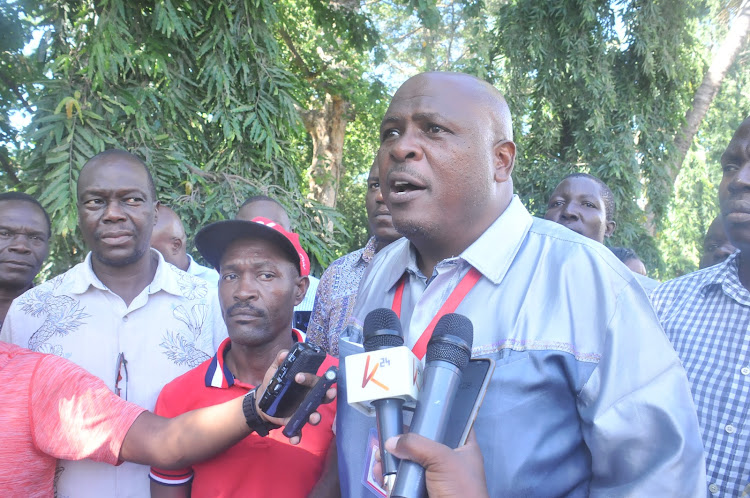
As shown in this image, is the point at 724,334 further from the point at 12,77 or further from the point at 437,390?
the point at 12,77

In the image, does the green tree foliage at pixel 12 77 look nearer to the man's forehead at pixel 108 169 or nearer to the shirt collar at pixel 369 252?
the man's forehead at pixel 108 169

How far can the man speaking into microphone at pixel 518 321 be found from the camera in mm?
1428

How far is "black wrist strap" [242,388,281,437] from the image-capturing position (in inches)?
78.7

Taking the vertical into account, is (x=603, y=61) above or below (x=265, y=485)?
above

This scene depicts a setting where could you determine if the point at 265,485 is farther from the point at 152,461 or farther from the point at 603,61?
the point at 603,61

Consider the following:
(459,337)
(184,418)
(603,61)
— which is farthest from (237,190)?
(603,61)

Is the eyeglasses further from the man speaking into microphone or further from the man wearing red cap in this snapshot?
the man speaking into microphone

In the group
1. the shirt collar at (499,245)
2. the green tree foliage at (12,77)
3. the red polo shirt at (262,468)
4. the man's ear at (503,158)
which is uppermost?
the green tree foliage at (12,77)

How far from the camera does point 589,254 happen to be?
5.28ft

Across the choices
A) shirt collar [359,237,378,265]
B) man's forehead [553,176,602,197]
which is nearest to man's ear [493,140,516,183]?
shirt collar [359,237,378,265]

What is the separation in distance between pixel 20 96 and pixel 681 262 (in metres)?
20.5

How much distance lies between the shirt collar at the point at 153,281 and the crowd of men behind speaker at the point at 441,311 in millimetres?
11

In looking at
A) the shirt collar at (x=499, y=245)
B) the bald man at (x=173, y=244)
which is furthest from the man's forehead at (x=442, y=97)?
the bald man at (x=173, y=244)

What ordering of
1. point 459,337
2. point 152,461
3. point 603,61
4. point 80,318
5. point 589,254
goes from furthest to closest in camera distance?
point 603,61
point 80,318
point 152,461
point 589,254
point 459,337
